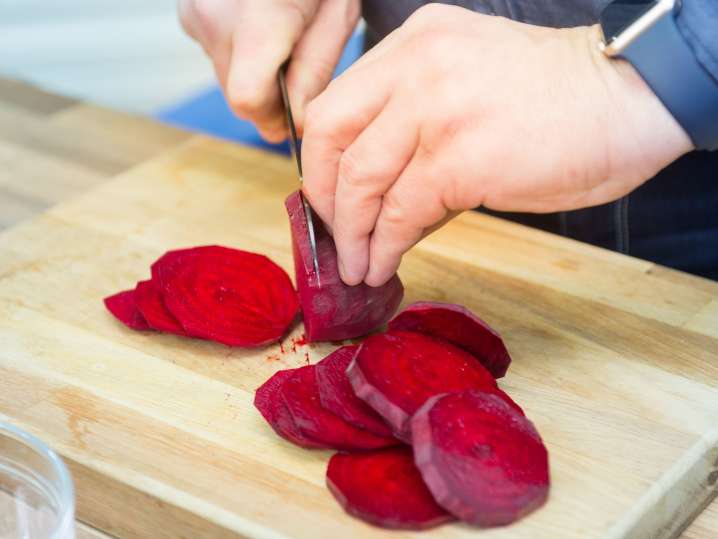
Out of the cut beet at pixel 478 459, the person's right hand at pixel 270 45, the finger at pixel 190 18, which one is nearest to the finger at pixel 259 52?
the person's right hand at pixel 270 45

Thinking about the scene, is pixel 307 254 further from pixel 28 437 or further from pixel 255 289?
pixel 28 437

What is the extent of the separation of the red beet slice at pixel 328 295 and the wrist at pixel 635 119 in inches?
17.6

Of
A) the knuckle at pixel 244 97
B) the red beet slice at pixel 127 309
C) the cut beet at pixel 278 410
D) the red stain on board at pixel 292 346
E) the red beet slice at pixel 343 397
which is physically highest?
the knuckle at pixel 244 97

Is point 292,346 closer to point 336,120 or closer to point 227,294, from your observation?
point 227,294

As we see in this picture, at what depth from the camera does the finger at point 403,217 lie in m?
1.51

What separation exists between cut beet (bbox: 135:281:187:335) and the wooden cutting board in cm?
3

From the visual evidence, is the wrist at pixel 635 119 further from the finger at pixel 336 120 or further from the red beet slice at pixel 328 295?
the red beet slice at pixel 328 295

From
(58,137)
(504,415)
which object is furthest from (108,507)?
(58,137)

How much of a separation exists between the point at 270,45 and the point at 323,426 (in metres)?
0.77

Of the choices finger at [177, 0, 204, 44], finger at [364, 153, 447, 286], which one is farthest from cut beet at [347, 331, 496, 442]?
finger at [177, 0, 204, 44]

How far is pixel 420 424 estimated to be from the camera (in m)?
1.33

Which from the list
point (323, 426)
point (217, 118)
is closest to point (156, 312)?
point (323, 426)

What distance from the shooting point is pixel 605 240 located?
6.85ft

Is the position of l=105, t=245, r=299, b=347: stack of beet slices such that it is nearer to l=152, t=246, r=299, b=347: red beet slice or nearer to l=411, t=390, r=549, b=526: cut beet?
l=152, t=246, r=299, b=347: red beet slice
